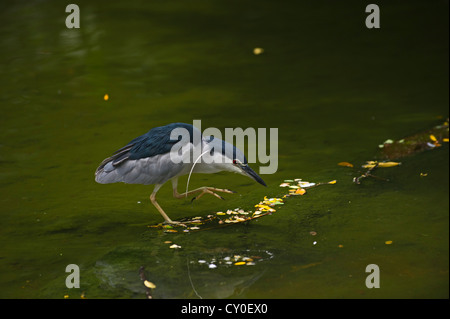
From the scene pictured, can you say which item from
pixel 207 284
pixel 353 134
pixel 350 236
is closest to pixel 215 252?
pixel 207 284

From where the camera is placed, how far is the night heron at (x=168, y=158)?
20.5 feet

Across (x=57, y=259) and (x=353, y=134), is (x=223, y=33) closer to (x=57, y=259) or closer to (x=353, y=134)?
(x=353, y=134)

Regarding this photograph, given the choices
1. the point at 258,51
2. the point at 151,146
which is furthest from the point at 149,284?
the point at 258,51

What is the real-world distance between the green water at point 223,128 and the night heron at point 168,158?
0.44 m

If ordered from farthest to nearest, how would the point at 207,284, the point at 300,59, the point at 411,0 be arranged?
the point at 411,0
the point at 300,59
the point at 207,284

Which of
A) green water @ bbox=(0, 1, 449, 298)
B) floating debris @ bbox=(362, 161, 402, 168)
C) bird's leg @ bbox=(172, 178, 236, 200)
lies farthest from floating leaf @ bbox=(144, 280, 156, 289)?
floating debris @ bbox=(362, 161, 402, 168)

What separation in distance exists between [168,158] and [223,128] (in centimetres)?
258

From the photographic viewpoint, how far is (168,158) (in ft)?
20.5

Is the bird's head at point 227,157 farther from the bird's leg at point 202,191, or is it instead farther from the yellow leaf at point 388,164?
the yellow leaf at point 388,164

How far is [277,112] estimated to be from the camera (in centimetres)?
932

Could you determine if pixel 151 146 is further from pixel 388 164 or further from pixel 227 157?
pixel 388 164

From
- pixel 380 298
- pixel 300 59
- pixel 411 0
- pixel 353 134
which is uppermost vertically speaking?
pixel 411 0

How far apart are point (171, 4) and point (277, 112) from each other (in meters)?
6.36

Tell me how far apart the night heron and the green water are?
1.45 feet
